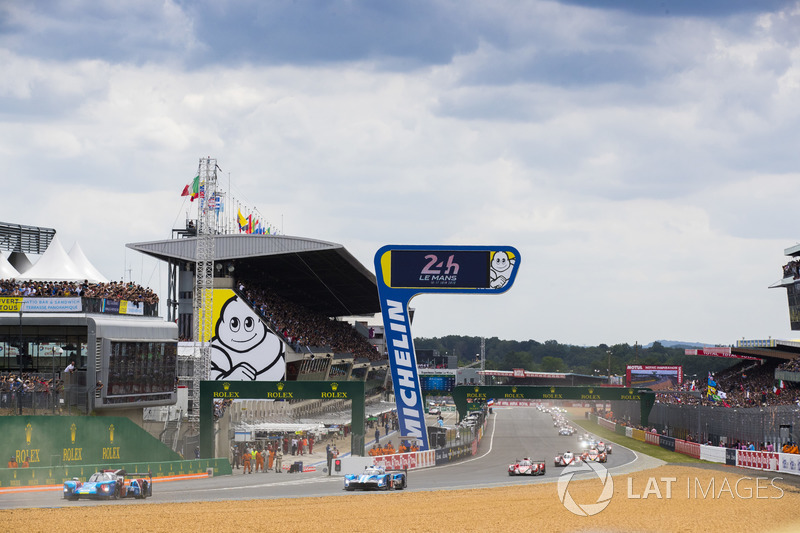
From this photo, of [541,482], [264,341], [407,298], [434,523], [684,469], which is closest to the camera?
[434,523]

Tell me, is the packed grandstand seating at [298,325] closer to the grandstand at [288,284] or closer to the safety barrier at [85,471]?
the grandstand at [288,284]

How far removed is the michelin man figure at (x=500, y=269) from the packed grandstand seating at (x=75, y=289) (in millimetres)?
18087

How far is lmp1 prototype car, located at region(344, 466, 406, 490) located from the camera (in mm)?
34656

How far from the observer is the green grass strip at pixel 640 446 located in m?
55.6

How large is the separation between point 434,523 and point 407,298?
79.5 ft

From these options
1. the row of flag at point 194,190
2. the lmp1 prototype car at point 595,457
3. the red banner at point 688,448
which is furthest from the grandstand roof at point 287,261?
the red banner at point 688,448

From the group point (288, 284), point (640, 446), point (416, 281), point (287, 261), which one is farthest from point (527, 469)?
point (288, 284)

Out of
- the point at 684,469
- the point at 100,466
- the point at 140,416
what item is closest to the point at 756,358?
the point at 684,469

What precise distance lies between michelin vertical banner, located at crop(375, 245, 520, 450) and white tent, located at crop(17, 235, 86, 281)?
1615 cm

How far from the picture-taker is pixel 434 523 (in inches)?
Result: 999

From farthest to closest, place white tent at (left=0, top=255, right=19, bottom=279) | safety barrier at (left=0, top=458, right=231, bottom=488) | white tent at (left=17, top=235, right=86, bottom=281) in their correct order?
white tent at (left=0, top=255, right=19, bottom=279) → white tent at (left=17, top=235, right=86, bottom=281) → safety barrier at (left=0, top=458, right=231, bottom=488)

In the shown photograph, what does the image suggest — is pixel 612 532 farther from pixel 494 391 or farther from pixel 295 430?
pixel 494 391

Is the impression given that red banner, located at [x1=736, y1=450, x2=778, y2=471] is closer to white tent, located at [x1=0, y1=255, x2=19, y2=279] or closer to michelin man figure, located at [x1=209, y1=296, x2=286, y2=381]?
michelin man figure, located at [x1=209, y1=296, x2=286, y2=381]

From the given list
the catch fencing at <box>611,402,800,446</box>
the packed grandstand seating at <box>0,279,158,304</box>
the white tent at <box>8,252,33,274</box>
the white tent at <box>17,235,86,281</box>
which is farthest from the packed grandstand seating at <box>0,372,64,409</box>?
the catch fencing at <box>611,402,800,446</box>
